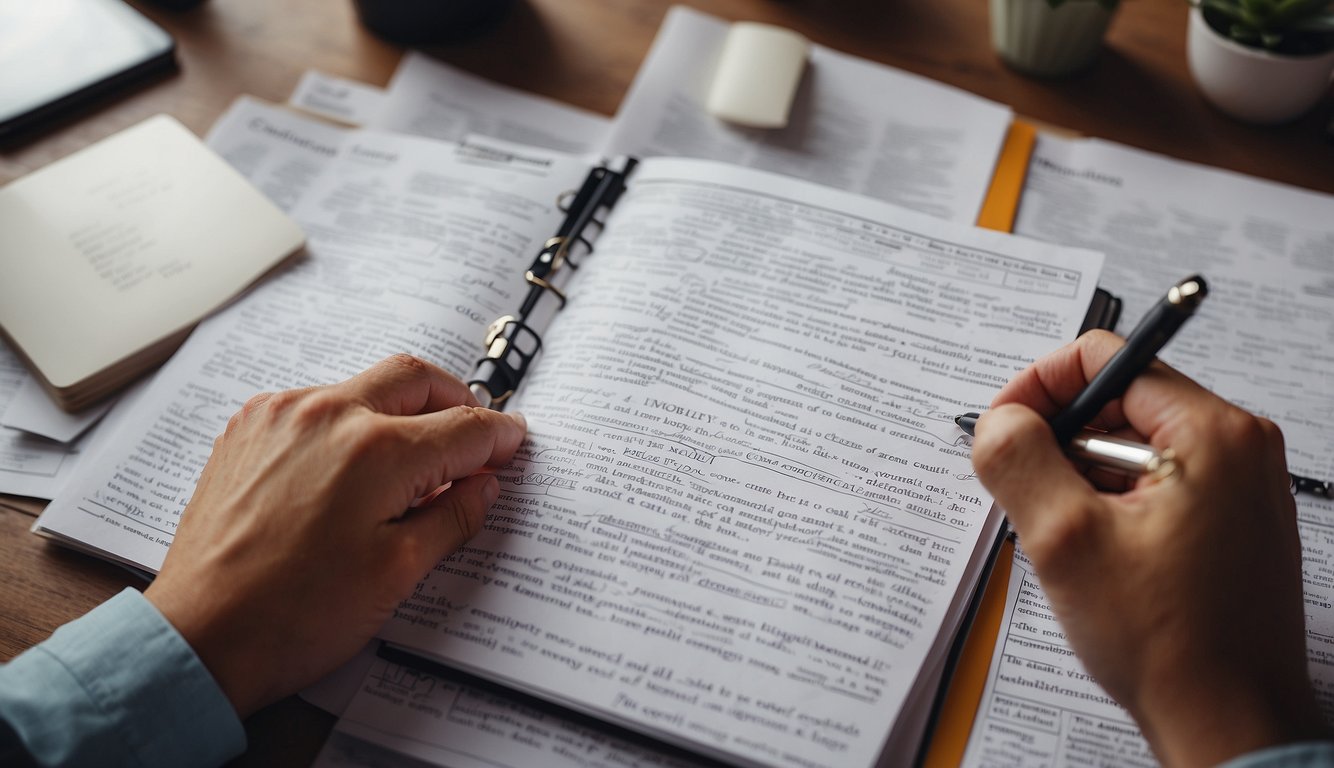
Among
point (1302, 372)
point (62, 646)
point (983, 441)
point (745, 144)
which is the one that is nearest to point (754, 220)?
point (745, 144)

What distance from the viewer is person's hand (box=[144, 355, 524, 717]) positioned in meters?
0.53

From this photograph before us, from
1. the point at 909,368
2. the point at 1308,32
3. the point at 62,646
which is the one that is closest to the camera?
the point at 62,646

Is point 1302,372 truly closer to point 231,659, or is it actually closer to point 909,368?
point 909,368

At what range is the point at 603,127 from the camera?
2.94 ft

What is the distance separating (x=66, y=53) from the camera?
907mm

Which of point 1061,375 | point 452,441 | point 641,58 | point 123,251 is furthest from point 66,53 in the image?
point 1061,375

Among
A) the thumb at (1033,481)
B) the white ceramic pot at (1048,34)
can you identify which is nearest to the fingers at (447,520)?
the thumb at (1033,481)

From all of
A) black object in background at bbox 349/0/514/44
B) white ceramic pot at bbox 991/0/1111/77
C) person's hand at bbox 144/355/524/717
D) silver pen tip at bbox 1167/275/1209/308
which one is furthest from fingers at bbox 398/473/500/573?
white ceramic pot at bbox 991/0/1111/77

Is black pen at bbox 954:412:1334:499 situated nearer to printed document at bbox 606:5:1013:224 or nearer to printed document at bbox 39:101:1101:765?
printed document at bbox 39:101:1101:765

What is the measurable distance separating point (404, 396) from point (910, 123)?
0.56 m

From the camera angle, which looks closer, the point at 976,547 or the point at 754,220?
the point at 976,547

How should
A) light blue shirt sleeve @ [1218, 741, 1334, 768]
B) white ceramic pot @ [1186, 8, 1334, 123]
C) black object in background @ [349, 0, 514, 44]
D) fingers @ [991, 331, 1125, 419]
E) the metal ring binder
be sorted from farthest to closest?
black object in background @ [349, 0, 514, 44], white ceramic pot @ [1186, 8, 1334, 123], the metal ring binder, fingers @ [991, 331, 1125, 419], light blue shirt sleeve @ [1218, 741, 1334, 768]

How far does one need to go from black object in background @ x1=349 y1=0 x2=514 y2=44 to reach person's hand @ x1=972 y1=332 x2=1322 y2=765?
28.0 inches

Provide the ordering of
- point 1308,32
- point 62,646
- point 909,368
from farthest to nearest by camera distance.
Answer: point 1308,32 < point 909,368 < point 62,646
